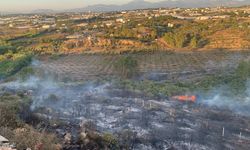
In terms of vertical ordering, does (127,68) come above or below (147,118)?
below

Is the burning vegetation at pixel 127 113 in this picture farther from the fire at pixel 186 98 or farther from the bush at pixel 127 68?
the bush at pixel 127 68

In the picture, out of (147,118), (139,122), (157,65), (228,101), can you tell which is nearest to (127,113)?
(147,118)

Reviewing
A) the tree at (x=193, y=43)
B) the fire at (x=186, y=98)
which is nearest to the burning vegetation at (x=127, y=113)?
the fire at (x=186, y=98)

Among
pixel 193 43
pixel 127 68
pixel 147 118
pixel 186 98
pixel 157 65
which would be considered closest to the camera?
pixel 147 118

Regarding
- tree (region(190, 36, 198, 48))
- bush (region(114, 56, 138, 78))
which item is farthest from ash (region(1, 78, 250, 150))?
tree (region(190, 36, 198, 48))

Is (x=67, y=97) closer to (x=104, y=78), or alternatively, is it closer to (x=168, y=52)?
→ (x=104, y=78)

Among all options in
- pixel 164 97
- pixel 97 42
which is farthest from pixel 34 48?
pixel 164 97

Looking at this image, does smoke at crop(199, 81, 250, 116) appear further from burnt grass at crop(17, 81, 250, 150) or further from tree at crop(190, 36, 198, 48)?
tree at crop(190, 36, 198, 48)

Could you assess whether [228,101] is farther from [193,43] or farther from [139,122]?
[193,43]
